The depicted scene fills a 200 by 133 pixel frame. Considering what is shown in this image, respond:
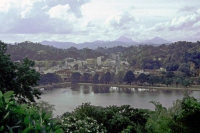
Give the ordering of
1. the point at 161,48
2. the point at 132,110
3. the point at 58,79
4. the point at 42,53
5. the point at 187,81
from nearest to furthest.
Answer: the point at 132,110, the point at 187,81, the point at 58,79, the point at 42,53, the point at 161,48

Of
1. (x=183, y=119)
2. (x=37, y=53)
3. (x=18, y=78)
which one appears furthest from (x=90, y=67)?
(x=183, y=119)

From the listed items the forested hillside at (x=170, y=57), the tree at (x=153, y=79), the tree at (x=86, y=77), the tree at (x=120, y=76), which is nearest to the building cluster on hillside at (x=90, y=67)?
the tree at (x=86, y=77)

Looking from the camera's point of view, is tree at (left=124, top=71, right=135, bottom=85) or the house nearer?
tree at (left=124, top=71, right=135, bottom=85)

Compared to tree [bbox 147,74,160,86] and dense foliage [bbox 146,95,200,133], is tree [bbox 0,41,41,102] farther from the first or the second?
tree [bbox 147,74,160,86]

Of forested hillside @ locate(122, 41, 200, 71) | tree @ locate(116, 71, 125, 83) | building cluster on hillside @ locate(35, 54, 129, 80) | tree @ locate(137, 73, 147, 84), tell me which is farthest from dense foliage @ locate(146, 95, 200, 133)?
building cluster on hillside @ locate(35, 54, 129, 80)

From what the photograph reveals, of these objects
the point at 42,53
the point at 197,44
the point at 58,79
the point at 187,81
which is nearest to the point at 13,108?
the point at 187,81

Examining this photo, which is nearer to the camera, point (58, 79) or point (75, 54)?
point (58, 79)

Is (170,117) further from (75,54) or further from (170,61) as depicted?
(75,54)
